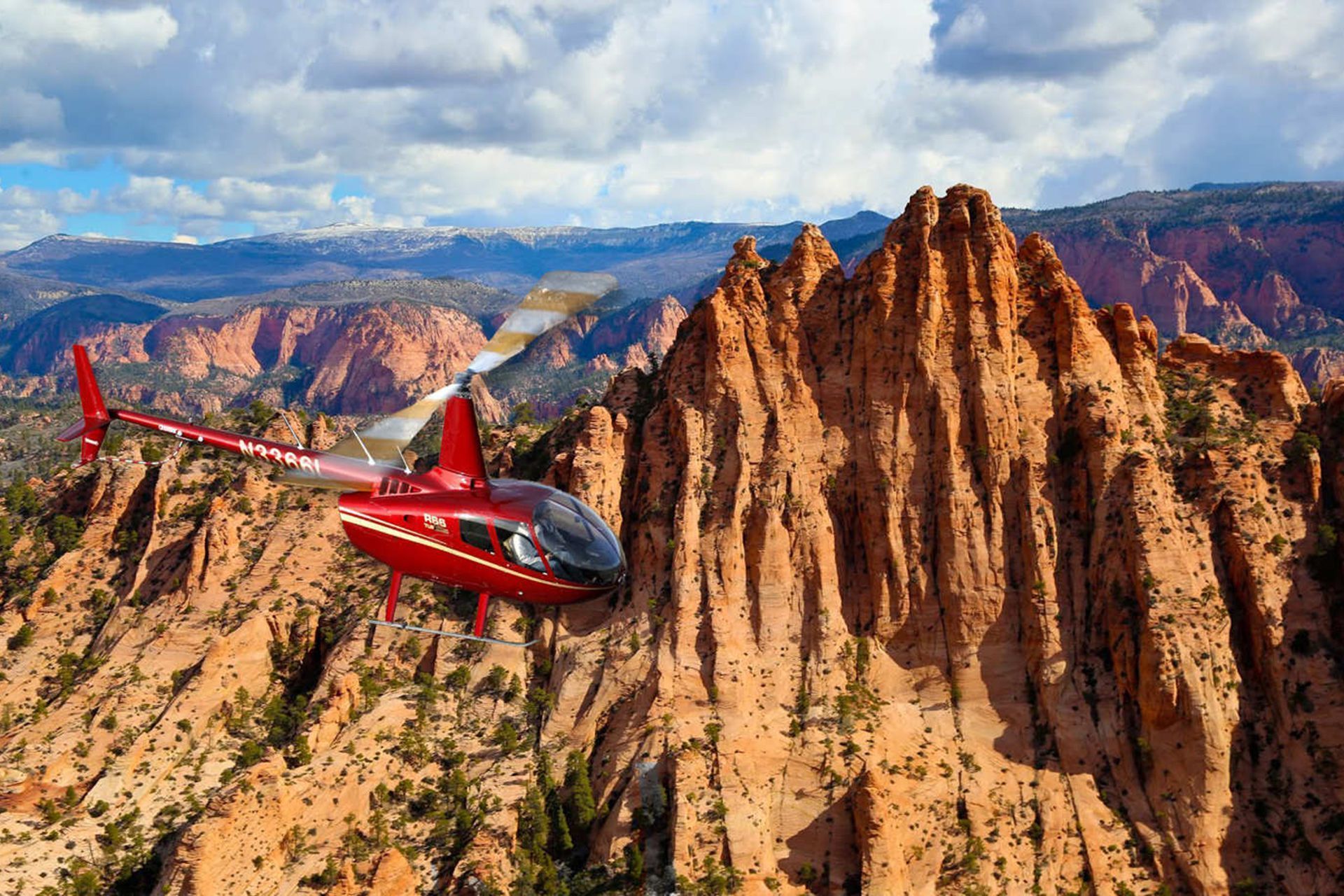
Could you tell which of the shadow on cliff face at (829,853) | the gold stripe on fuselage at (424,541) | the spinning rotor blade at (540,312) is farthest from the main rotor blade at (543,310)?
the shadow on cliff face at (829,853)

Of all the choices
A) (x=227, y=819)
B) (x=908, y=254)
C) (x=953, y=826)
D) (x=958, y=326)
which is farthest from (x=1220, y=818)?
(x=227, y=819)

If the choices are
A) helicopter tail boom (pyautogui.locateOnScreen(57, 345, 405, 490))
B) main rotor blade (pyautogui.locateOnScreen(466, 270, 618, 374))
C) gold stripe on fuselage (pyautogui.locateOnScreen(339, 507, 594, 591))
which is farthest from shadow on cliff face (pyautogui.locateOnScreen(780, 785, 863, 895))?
main rotor blade (pyautogui.locateOnScreen(466, 270, 618, 374))

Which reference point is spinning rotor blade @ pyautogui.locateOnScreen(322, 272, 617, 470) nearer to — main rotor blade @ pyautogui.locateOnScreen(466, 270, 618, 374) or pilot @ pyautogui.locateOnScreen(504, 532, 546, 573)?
main rotor blade @ pyautogui.locateOnScreen(466, 270, 618, 374)

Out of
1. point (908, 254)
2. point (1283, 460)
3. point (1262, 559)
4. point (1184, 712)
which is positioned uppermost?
point (908, 254)

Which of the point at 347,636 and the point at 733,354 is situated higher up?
the point at 733,354

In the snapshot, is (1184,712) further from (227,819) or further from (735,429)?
(227,819)

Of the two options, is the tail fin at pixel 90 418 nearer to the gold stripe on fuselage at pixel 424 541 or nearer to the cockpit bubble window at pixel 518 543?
the gold stripe on fuselage at pixel 424 541

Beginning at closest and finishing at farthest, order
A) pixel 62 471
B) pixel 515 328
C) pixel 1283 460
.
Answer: pixel 515 328, pixel 1283 460, pixel 62 471
